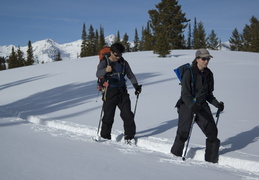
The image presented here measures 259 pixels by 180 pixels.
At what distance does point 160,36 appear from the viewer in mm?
23766

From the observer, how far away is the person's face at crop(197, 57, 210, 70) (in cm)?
357

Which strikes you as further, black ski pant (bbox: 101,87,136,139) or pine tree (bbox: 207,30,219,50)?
pine tree (bbox: 207,30,219,50)

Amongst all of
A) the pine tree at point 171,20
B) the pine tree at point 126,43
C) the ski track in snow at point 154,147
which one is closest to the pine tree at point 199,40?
the pine tree at point 171,20

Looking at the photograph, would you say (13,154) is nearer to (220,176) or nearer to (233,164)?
(220,176)

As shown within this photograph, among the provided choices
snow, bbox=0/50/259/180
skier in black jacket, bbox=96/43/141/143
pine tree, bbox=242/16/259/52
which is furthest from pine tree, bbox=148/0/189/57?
skier in black jacket, bbox=96/43/141/143

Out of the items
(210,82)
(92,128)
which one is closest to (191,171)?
(210,82)

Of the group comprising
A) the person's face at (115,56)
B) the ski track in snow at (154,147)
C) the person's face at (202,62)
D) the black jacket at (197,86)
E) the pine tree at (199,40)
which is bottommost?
the ski track in snow at (154,147)

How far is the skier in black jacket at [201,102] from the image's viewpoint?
3.59m

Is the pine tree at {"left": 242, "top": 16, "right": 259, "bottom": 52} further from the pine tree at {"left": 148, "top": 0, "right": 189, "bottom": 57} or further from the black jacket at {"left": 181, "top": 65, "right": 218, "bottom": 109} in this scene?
the black jacket at {"left": 181, "top": 65, "right": 218, "bottom": 109}

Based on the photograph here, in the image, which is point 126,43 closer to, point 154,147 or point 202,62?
point 154,147

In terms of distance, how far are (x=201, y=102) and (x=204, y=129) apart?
431 millimetres

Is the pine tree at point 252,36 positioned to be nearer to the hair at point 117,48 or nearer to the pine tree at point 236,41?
the pine tree at point 236,41

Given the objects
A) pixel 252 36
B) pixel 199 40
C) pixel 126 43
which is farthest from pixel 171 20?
pixel 126 43

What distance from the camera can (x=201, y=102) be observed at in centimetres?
375
